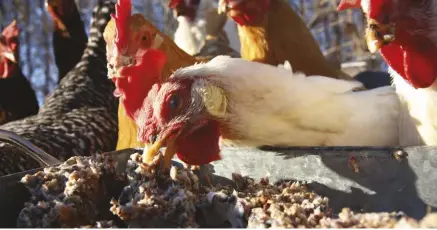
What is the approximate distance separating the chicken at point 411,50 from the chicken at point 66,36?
2464 millimetres

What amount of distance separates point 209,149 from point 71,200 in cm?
29

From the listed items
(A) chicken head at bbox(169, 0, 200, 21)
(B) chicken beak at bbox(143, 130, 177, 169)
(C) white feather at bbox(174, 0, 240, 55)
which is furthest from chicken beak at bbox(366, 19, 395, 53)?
(A) chicken head at bbox(169, 0, 200, 21)

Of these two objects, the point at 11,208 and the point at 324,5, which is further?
the point at 324,5

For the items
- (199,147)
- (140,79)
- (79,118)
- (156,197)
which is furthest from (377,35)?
(79,118)

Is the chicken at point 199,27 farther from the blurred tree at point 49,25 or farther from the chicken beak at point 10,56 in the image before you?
the blurred tree at point 49,25

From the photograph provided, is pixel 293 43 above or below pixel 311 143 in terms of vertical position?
above

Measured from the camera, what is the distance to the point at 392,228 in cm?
56

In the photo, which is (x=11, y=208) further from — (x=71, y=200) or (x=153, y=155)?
(x=153, y=155)

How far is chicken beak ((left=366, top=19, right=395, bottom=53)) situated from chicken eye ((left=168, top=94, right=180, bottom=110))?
0.36 meters

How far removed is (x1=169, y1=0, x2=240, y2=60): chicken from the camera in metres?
2.62

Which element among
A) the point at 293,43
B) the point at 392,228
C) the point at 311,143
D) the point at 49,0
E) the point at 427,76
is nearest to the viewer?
the point at 392,228

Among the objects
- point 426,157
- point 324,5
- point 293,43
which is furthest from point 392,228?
point 324,5

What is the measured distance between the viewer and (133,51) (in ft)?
4.30

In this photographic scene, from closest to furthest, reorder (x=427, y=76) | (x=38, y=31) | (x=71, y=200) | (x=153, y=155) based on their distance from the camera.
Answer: (x=71, y=200) < (x=153, y=155) < (x=427, y=76) < (x=38, y=31)
